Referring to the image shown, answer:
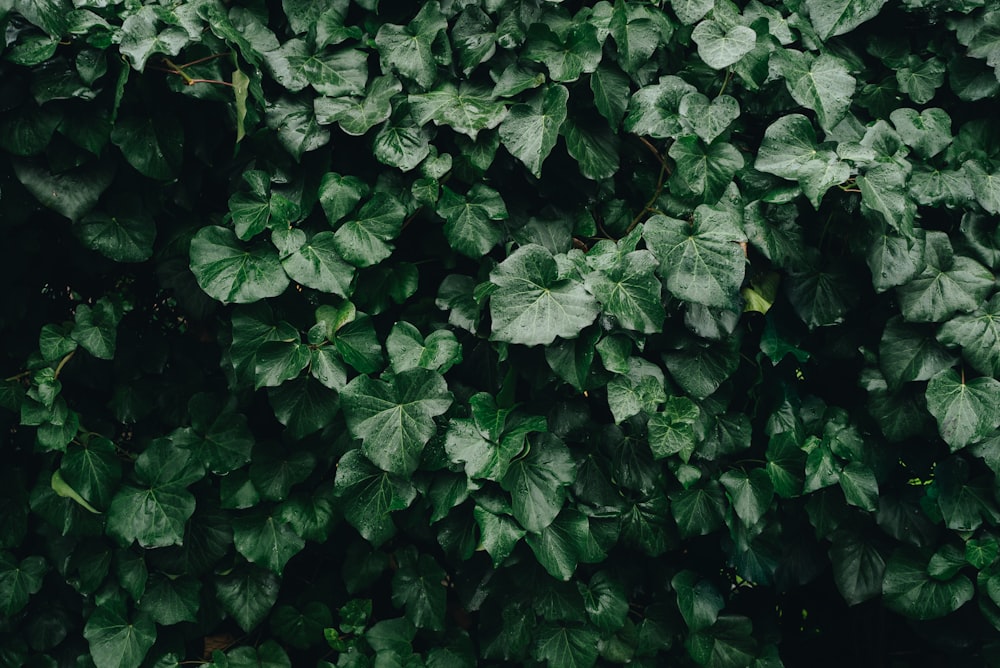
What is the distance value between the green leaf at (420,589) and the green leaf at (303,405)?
0.46 meters

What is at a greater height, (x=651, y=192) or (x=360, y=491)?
(x=651, y=192)

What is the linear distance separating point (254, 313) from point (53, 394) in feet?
1.96

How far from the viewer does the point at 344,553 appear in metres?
2.44

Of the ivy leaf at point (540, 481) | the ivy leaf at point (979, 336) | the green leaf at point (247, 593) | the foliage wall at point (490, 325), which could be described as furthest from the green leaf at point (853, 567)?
the green leaf at point (247, 593)

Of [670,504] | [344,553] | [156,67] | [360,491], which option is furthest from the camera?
[344,553]

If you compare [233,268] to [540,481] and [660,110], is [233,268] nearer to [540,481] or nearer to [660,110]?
[540,481]

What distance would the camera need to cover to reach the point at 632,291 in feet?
6.46

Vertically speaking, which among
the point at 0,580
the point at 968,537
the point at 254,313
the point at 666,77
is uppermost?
the point at 666,77

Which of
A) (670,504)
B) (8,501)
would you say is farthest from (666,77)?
(8,501)

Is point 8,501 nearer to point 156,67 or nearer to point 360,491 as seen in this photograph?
Answer: point 360,491

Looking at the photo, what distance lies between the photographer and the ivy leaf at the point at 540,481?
2031 mm

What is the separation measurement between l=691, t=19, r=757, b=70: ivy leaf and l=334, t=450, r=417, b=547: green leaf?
1.26m

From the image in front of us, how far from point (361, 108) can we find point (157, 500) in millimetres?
1132

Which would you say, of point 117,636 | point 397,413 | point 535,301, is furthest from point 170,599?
point 535,301
